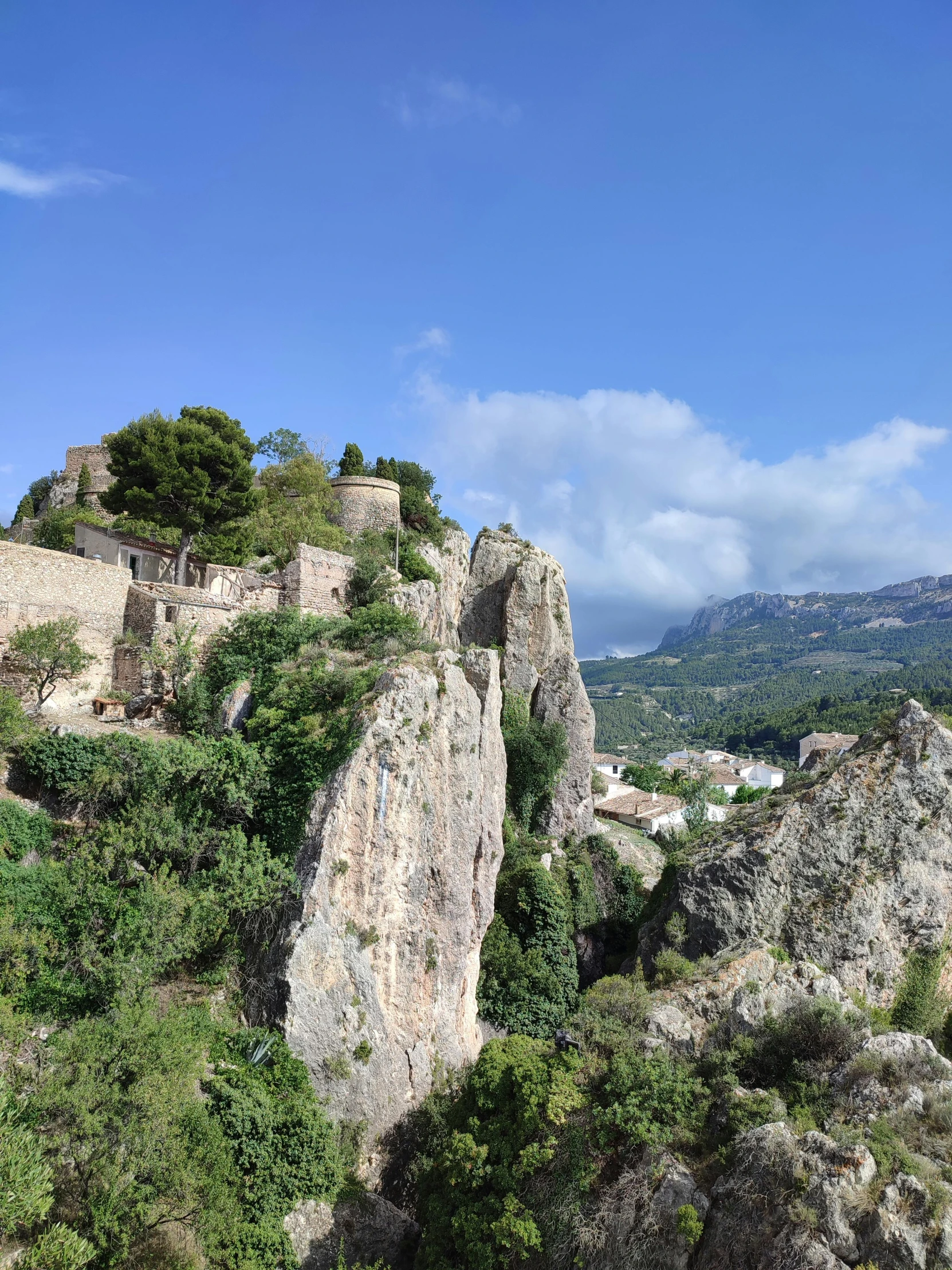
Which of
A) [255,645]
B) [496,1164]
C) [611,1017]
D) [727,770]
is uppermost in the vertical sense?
[255,645]

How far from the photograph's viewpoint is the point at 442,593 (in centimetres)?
3991

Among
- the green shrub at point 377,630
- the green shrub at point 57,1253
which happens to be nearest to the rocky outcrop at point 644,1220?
the green shrub at point 57,1253

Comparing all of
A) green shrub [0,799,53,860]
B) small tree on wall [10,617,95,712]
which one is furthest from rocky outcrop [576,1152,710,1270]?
small tree on wall [10,617,95,712]

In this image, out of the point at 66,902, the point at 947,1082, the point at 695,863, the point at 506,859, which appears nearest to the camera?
the point at 947,1082

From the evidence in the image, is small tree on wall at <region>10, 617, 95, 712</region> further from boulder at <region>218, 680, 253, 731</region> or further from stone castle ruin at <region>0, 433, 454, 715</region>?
boulder at <region>218, 680, 253, 731</region>

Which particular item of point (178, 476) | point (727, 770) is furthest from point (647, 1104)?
point (727, 770)

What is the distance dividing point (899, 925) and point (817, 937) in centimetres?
287

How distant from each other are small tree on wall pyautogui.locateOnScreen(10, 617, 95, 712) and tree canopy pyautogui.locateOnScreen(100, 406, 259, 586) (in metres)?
7.01

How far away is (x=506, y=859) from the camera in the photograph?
33.7 metres

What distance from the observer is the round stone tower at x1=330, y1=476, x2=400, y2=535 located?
4106 centimetres

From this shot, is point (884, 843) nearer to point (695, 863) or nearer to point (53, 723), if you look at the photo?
point (695, 863)

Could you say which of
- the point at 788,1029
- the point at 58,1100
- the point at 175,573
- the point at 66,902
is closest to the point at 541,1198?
the point at 788,1029

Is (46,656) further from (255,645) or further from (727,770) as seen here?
(727,770)

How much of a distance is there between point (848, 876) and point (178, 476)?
27.8 meters
